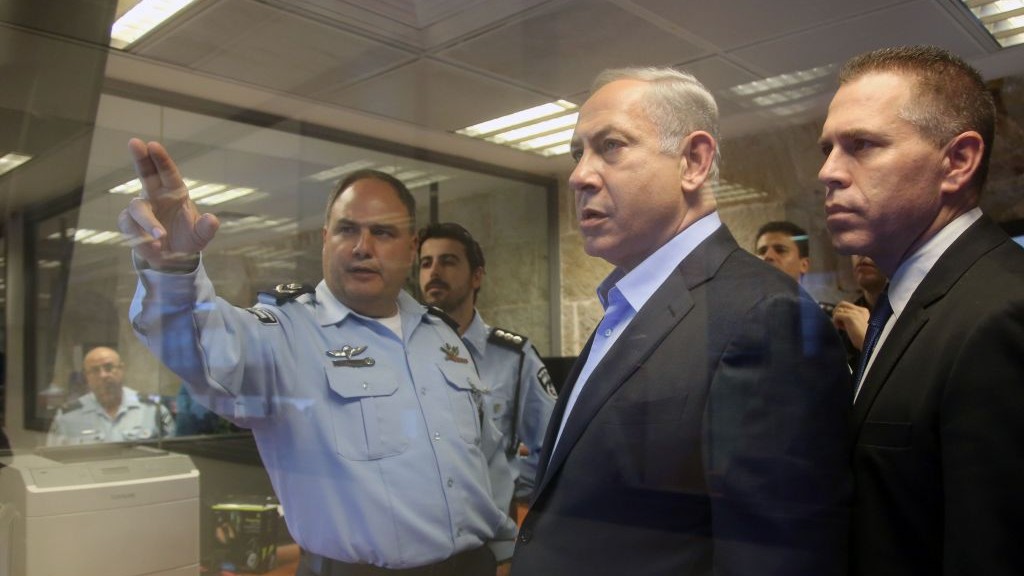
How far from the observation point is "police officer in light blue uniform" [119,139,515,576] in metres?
1.17

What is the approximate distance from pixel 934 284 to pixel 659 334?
0.31 m

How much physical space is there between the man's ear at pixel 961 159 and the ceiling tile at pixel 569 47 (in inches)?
16.1

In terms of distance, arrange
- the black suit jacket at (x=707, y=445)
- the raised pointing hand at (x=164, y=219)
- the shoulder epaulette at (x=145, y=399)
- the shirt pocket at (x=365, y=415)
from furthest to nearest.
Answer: the shoulder epaulette at (x=145, y=399), the shirt pocket at (x=365, y=415), the raised pointing hand at (x=164, y=219), the black suit jacket at (x=707, y=445)

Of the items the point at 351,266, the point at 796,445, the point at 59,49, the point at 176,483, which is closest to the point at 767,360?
the point at 796,445

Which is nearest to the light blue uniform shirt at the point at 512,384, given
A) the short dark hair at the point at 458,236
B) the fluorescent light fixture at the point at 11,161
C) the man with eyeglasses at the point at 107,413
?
the short dark hair at the point at 458,236

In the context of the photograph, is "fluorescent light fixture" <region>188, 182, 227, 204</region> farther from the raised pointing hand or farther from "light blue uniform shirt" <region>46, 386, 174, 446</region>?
"light blue uniform shirt" <region>46, 386, 174, 446</region>

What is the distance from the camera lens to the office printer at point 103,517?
131cm

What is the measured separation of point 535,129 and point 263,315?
535 millimetres

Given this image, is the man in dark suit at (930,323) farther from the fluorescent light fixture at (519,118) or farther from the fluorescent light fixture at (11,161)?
the fluorescent light fixture at (11,161)

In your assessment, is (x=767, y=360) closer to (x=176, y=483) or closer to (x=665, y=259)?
(x=665, y=259)

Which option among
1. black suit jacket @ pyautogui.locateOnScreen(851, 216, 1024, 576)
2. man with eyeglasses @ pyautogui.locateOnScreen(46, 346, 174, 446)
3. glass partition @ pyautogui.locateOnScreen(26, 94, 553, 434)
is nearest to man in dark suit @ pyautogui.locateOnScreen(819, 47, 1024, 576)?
black suit jacket @ pyautogui.locateOnScreen(851, 216, 1024, 576)

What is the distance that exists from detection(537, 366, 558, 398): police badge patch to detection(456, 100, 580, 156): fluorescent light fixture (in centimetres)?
38

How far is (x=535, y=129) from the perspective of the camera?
128 cm

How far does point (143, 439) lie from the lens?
140cm
